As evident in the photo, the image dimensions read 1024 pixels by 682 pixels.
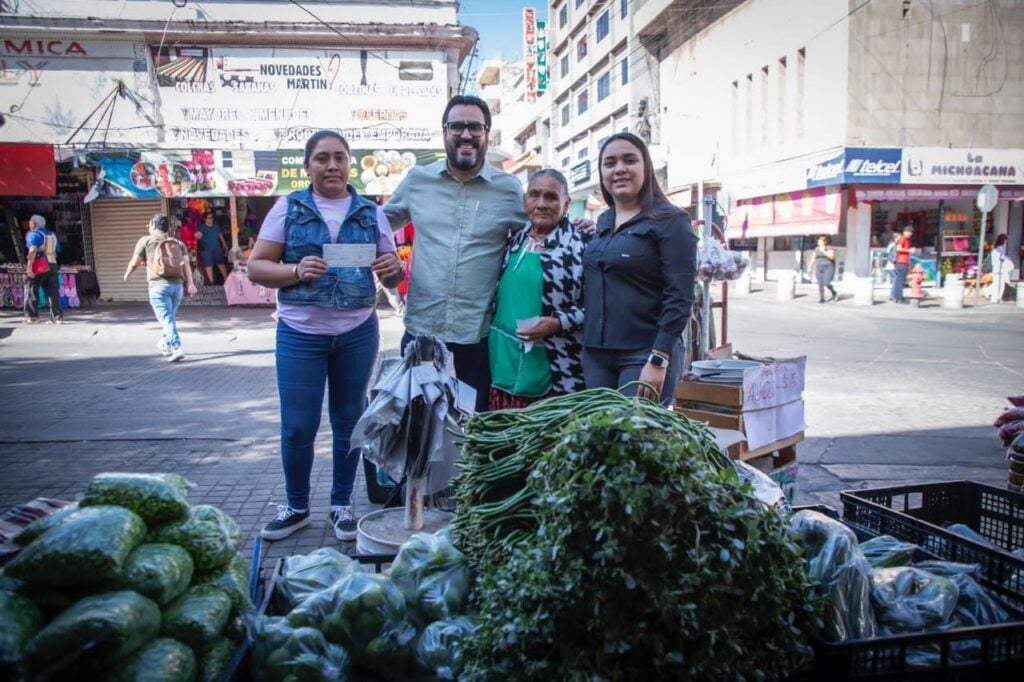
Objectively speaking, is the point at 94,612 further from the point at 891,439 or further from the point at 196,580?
the point at 891,439

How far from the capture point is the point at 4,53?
1602 cm

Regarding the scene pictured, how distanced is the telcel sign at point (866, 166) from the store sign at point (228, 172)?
1282cm

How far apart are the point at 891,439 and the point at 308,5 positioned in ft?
51.6

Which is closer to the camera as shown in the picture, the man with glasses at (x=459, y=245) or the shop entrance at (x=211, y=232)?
the man with glasses at (x=459, y=245)

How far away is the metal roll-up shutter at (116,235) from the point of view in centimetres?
1745

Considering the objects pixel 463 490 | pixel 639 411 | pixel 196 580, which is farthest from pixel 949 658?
pixel 196 580

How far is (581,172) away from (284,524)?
1309 inches

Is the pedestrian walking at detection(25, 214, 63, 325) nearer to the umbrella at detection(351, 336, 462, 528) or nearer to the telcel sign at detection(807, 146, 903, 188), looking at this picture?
the umbrella at detection(351, 336, 462, 528)

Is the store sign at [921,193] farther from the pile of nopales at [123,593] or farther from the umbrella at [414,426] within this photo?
the pile of nopales at [123,593]

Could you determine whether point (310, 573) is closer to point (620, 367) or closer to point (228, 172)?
point (620, 367)

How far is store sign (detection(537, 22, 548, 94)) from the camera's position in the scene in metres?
48.8

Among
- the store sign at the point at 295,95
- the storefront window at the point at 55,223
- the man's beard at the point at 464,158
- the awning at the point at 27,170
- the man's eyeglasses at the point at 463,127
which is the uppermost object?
the store sign at the point at 295,95

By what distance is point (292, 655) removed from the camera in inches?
72.3

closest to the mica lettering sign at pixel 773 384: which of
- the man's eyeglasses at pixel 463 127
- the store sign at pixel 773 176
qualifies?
the man's eyeglasses at pixel 463 127
